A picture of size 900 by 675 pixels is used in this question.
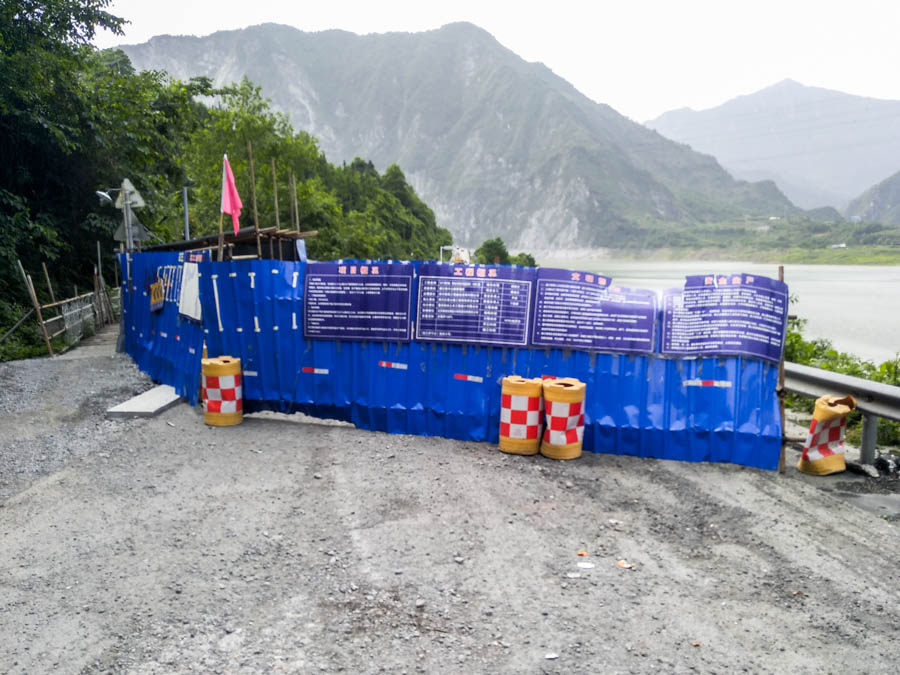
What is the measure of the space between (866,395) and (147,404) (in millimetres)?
9147

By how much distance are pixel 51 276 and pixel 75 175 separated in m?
3.99

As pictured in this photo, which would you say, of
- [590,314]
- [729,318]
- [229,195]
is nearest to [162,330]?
[229,195]

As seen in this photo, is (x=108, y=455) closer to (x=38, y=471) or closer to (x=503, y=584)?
(x=38, y=471)

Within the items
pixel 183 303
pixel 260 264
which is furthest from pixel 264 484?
pixel 183 303

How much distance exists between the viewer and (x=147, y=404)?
970 cm

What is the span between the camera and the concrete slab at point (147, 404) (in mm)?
9312

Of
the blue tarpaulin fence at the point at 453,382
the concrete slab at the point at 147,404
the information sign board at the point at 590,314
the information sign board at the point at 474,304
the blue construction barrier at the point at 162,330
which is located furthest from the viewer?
the blue construction barrier at the point at 162,330

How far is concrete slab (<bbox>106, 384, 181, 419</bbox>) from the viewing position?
9.31m

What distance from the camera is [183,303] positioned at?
36.4 feet

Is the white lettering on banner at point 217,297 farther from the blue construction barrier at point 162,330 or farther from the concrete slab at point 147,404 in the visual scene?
the concrete slab at point 147,404

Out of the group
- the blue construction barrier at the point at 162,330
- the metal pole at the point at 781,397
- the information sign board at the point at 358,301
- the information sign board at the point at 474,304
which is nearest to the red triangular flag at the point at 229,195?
the blue construction barrier at the point at 162,330

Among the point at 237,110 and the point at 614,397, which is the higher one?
the point at 237,110

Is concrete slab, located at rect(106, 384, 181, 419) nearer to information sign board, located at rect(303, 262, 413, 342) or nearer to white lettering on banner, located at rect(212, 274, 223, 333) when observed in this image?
white lettering on banner, located at rect(212, 274, 223, 333)

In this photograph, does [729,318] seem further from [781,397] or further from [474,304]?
[474,304]
